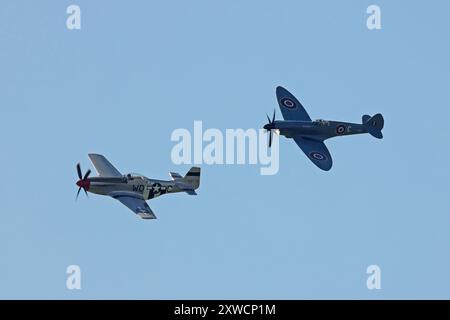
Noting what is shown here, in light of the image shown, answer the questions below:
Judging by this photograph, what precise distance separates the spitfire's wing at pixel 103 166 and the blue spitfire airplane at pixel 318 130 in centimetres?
882

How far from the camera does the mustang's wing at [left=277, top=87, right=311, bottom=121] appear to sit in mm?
74875

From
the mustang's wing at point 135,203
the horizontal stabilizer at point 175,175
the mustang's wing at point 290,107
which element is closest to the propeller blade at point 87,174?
the mustang's wing at point 135,203

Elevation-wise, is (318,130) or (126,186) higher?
(318,130)

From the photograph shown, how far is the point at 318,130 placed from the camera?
7288cm

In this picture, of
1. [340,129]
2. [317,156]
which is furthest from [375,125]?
[317,156]

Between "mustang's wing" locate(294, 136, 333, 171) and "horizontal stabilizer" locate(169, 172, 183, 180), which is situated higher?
"mustang's wing" locate(294, 136, 333, 171)

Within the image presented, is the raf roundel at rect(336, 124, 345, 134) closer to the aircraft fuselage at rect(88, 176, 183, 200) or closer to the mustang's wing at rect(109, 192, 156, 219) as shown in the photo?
the aircraft fuselage at rect(88, 176, 183, 200)

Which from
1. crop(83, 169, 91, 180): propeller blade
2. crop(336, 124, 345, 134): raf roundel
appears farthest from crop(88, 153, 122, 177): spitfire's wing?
crop(336, 124, 345, 134): raf roundel

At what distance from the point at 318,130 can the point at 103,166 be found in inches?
486

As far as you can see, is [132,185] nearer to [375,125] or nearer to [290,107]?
[290,107]
